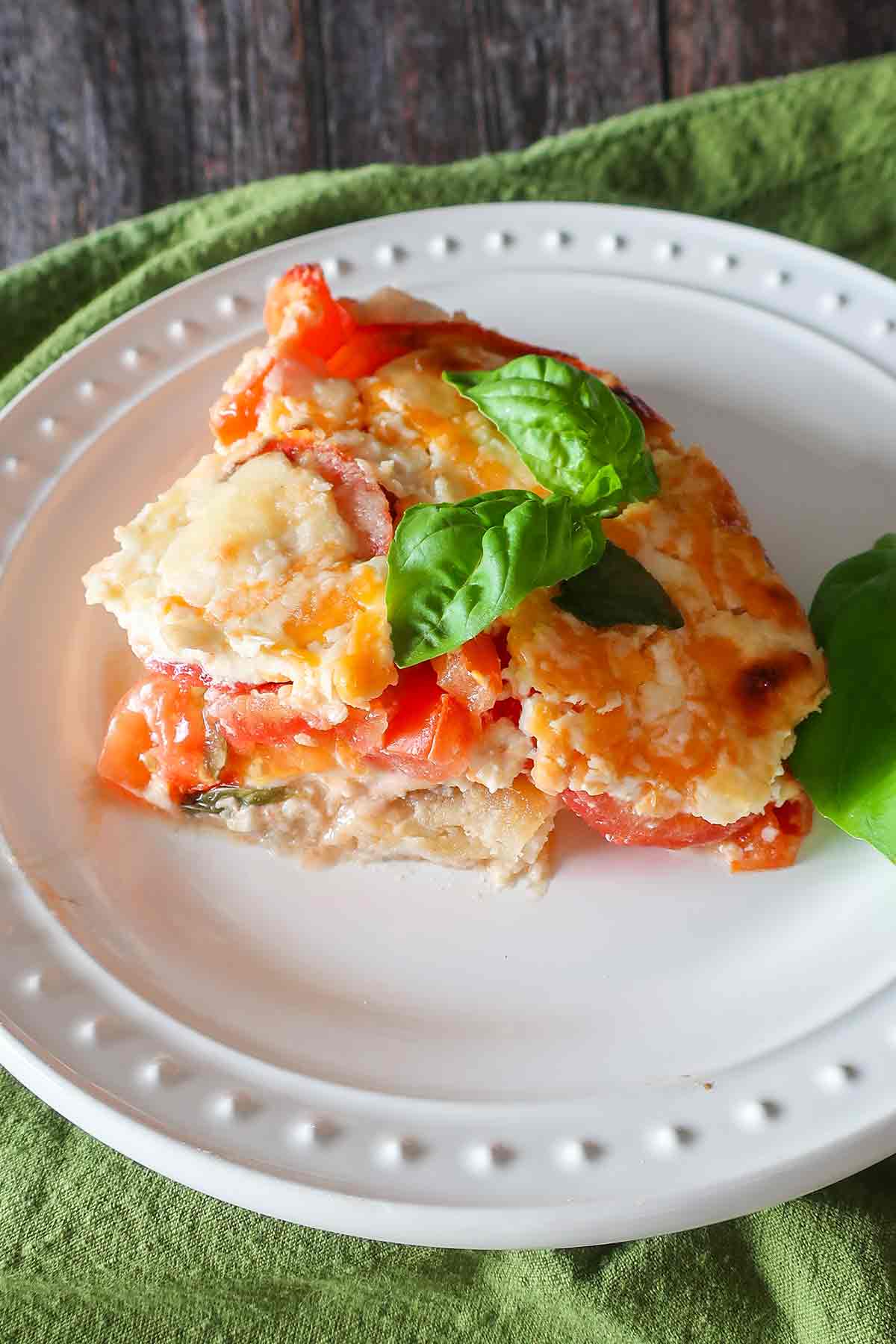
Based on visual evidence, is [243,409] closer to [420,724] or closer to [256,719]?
[256,719]

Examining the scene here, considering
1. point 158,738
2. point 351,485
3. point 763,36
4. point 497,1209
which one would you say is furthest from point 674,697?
point 763,36

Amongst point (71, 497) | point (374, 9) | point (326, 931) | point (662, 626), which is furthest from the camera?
point (374, 9)

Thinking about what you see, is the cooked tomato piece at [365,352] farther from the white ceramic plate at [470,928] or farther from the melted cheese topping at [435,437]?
the white ceramic plate at [470,928]

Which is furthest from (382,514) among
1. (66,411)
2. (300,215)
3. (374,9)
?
(374,9)

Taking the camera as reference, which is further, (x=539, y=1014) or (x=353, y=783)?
(x=353, y=783)

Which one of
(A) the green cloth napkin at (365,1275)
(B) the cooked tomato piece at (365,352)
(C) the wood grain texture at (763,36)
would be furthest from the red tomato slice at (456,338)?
(C) the wood grain texture at (763,36)

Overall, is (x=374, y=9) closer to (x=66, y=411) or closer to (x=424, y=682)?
(x=66, y=411)

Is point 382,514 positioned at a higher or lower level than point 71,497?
higher
